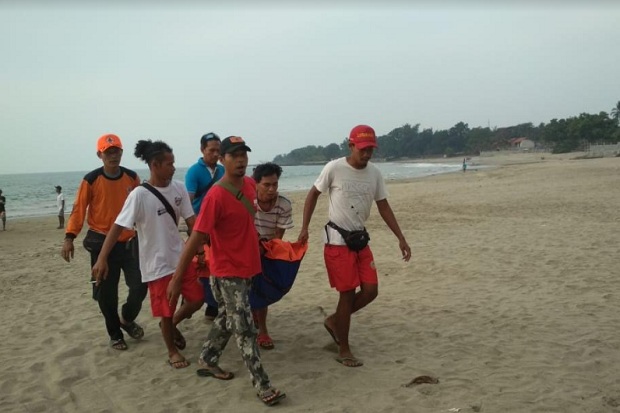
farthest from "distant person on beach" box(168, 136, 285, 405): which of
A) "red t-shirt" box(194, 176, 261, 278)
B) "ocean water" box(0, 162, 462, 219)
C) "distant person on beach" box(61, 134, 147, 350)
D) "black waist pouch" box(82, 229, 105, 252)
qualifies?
"ocean water" box(0, 162, 462, 219)

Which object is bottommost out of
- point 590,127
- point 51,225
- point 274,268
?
point 51,225

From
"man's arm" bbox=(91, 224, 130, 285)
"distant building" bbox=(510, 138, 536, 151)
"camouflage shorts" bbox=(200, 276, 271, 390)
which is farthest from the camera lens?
"distant building" bbox=(510, 138, 536, 151)

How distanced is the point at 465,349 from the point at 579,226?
7.56 metres

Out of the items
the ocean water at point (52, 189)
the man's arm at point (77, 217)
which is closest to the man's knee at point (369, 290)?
the man's arm at point (77, 217)

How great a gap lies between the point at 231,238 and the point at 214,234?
0.41 feet

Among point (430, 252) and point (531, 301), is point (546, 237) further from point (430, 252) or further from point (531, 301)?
point (531, 301)

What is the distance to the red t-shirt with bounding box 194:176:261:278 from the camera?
3.50m

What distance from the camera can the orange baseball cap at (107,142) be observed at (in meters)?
4.54

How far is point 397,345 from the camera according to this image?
469 centimetres

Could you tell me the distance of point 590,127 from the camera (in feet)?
237

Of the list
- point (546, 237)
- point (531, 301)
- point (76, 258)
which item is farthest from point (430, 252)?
point (76, 258)

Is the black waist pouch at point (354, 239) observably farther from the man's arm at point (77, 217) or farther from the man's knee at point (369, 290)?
the man's arm at point (77, 217)

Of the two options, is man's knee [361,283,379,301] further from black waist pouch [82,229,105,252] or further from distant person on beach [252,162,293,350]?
black waist pouch [82,229,105,252]

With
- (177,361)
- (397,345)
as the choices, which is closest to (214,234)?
(177,361)
